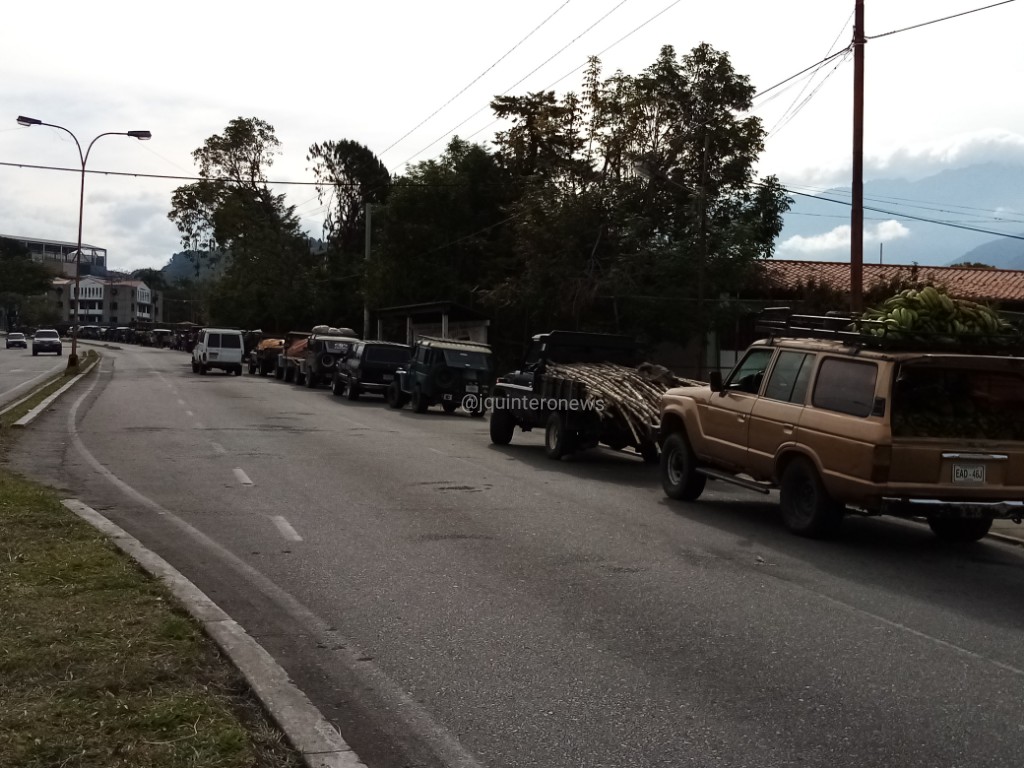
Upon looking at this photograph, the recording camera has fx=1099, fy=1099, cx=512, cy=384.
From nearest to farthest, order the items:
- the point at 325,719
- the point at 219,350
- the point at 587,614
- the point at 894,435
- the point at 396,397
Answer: the point at 325,719
the point at 587,614
the point at 894,435
the point at 396,397
the point at 219,350

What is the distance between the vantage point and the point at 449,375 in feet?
90.3

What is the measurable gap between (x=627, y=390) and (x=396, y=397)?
1382 centimetres

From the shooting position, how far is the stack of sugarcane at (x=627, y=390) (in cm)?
1622

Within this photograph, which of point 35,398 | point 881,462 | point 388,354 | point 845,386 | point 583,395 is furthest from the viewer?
point 388,354

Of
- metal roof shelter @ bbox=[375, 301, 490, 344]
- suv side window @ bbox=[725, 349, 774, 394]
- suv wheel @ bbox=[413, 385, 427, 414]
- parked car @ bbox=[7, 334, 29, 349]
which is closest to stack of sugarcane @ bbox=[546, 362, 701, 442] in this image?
suv side window @ bbox=[725, 349, 774, 394]

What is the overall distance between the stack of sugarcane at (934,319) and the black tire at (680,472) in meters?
3.00

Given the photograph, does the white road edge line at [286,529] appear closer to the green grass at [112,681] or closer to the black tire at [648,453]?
the green grass at [112,681]

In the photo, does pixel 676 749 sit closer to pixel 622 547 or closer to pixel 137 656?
pixel 137 656

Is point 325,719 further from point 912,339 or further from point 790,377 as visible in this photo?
point 790,377

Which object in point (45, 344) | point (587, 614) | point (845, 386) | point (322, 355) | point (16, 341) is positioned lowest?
point (16, 341)

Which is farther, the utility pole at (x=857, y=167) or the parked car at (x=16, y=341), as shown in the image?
the parked car at (x=16, y=341)

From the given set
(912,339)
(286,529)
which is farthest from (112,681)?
(912,339)

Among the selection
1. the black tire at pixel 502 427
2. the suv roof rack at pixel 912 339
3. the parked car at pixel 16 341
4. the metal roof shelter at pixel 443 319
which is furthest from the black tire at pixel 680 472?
the parked car at pixel 16 341

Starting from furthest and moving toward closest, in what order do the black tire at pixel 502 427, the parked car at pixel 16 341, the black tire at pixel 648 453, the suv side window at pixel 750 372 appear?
1. the parked car at pixel 16 341
2. the black tire at pixel 502 427
3. the black tire at pixel 648 453
4. the suv side window at pixel 750 372
